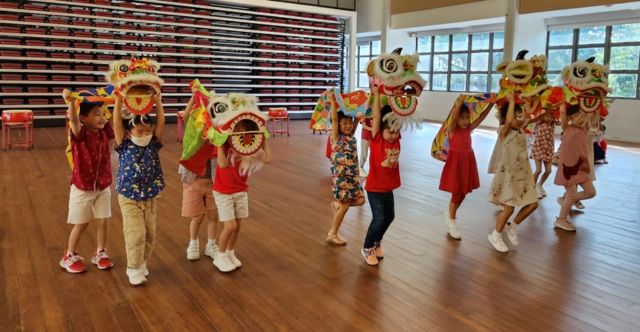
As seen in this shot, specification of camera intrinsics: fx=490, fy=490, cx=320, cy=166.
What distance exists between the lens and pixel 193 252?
341cm

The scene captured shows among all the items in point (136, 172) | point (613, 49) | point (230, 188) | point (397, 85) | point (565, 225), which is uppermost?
point (613, 49)

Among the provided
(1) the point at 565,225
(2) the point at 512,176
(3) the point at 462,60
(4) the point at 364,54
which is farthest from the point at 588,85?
(4) the point at 364,54

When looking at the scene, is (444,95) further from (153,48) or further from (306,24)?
(153,48)

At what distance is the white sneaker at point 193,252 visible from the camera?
3.40m

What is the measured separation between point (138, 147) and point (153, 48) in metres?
10.4

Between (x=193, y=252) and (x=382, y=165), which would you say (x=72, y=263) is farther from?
(x=382, y=165)

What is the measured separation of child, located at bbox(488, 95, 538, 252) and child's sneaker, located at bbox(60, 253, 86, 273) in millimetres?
2930

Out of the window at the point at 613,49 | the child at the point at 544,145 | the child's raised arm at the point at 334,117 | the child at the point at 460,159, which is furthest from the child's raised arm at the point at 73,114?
the window at the point at 613,49

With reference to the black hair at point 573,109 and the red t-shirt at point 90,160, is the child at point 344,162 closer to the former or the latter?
the red t-shirt at point 90,160

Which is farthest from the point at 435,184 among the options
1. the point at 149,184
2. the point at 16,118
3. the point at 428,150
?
the point at 16,118

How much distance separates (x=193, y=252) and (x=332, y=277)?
1004 mm

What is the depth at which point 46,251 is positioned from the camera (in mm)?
3508

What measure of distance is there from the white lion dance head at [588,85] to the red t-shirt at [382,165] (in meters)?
1.85

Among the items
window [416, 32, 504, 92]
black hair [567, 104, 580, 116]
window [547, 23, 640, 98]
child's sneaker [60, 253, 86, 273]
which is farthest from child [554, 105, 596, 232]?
window [416, 32, 504, 92]
